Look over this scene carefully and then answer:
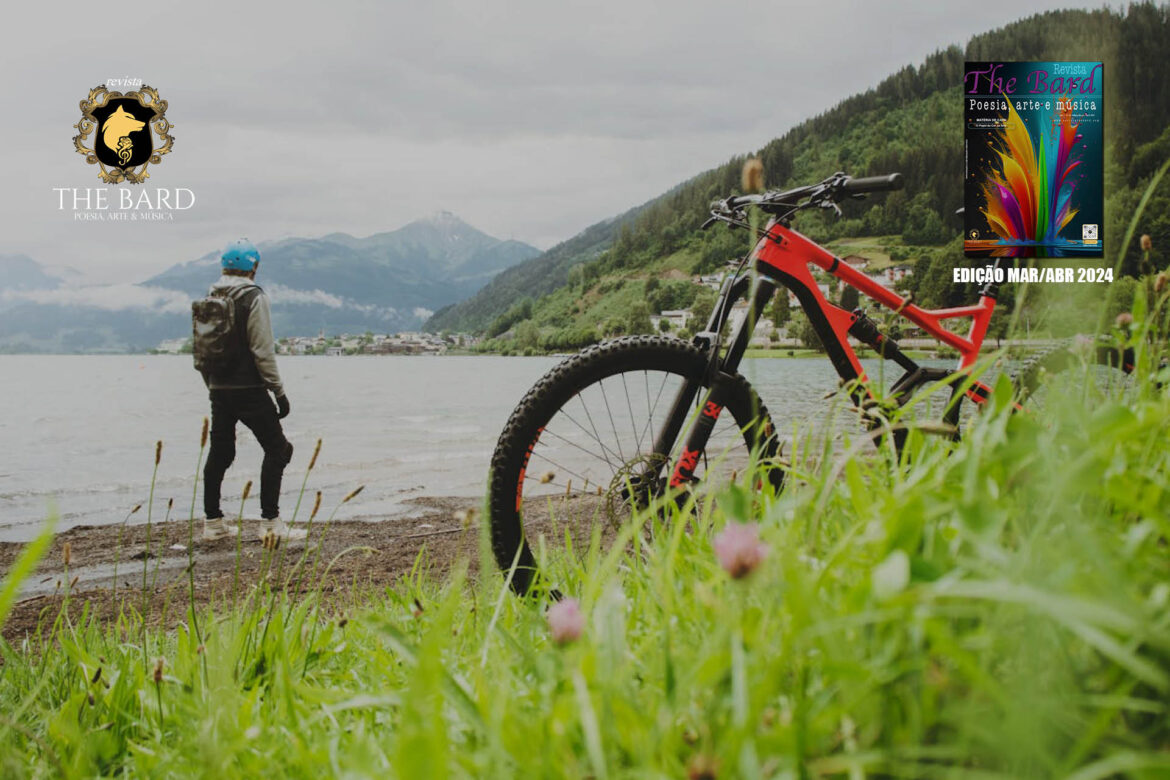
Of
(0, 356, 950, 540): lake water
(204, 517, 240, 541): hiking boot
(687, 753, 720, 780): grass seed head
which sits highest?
(687, 753, 720, 780): grass seed head

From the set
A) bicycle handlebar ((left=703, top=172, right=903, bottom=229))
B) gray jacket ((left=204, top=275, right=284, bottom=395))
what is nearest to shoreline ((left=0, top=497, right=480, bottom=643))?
gray jacket ((left=204, top=275, right=284, bottom=395))

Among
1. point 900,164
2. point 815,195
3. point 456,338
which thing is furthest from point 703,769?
point 456,338

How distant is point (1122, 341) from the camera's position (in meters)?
1.53

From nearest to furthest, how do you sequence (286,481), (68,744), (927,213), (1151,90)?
(68,744) < (286,481) < (927,213) < (1151,90)

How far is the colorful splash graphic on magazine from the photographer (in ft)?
13.0

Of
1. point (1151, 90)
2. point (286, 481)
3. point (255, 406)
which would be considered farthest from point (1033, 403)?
point (1151, 90)

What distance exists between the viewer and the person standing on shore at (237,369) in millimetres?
6438

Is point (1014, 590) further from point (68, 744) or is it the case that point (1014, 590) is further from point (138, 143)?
point (138, 143)

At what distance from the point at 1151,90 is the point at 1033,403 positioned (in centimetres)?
5103

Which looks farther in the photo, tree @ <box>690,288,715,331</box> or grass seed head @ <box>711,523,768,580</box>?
tree @ <box>690,288,715,331</box>

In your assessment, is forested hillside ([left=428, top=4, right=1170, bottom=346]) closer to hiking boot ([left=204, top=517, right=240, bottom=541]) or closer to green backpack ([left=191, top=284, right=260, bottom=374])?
green backpack ([left=191, top=284, right=260, bottom=374])

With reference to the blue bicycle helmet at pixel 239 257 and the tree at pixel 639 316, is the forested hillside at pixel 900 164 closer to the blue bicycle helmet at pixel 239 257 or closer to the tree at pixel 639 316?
the tree at pixel 639 316

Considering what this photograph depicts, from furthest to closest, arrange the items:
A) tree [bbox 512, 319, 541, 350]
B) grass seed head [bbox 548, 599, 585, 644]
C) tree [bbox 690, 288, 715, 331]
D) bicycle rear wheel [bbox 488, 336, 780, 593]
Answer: tree [bbox 512, 319, 541, 350] → tree [bbox 690, 288, 715, 331] → bicycle rear wheel [bbox 488, 336, 780, 593] → grass seed head [bbox 548, 599, 585, 644]

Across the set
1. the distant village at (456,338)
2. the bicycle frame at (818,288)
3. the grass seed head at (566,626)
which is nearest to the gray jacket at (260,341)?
the distant village at (456,338)
